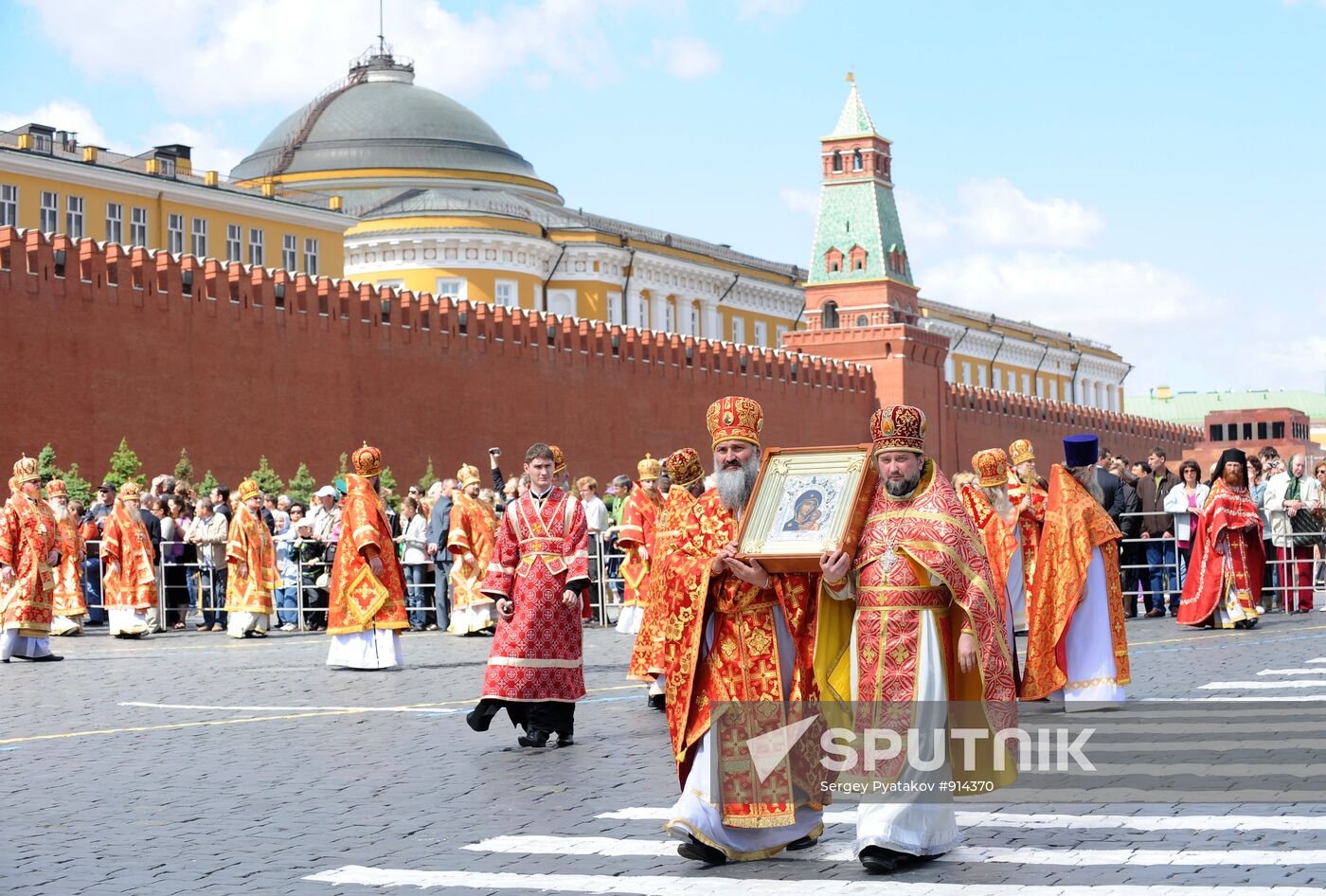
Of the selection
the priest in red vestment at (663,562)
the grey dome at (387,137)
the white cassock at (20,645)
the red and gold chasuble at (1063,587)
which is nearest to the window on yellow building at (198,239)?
the grey dome at (387,137)

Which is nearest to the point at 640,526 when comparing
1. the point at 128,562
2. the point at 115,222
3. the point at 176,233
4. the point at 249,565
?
the point at 249,565

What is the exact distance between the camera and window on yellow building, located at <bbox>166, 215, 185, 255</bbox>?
1681 inches

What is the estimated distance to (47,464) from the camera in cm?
2681

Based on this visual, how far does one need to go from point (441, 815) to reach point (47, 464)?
21.3 meters

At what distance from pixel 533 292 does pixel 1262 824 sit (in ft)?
157

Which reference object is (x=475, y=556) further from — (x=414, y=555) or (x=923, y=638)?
(x=923, y=638)

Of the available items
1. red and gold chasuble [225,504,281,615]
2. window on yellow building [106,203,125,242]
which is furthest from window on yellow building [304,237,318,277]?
red and gold chasuble [225,504,281,615]

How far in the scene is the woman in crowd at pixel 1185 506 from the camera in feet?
55.7

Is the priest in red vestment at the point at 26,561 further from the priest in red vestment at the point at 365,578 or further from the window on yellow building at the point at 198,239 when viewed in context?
the window on yellow building at the point at 198,239

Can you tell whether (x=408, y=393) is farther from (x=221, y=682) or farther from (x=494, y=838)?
(x=494, y=838)

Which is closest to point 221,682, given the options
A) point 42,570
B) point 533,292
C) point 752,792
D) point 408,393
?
point 42,570

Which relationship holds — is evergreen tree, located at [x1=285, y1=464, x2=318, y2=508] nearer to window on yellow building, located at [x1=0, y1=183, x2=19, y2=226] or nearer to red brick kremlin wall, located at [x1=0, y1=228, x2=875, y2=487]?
red brick kremlin wall, located at [x1=0, y1=228, x2=875, y2=487]

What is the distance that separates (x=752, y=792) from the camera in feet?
19.6

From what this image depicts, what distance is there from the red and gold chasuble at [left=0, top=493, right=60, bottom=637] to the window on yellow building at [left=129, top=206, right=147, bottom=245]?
93.3 ft
